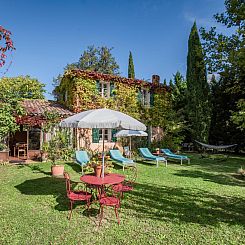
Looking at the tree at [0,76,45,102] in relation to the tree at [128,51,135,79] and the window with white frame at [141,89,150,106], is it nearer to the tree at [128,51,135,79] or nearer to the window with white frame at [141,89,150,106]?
the tree at [128,51,135,79]

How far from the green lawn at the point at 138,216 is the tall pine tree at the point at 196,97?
13.2 m

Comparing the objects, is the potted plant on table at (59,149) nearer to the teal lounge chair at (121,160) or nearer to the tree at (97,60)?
the teal lounge chair at (121,160)

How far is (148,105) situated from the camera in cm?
2023

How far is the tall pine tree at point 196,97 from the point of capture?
2198 centimetres

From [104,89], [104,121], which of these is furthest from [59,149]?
[104,121]

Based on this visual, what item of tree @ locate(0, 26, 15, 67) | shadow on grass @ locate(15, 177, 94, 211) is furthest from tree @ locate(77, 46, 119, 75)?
tree @ locate(0, 26, 15, 67)

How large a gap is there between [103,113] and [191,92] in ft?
57.2

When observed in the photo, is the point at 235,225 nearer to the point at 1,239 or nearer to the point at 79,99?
the point at 1,239

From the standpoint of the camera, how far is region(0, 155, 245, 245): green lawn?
454 cm

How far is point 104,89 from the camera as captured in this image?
60.8 ft

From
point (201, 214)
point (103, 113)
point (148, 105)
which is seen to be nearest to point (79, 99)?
point (148, 105)

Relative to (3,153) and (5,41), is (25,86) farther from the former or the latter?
(5,41)

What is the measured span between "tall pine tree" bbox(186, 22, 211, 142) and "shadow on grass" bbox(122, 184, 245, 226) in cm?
1470

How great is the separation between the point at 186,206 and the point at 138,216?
165 cm
